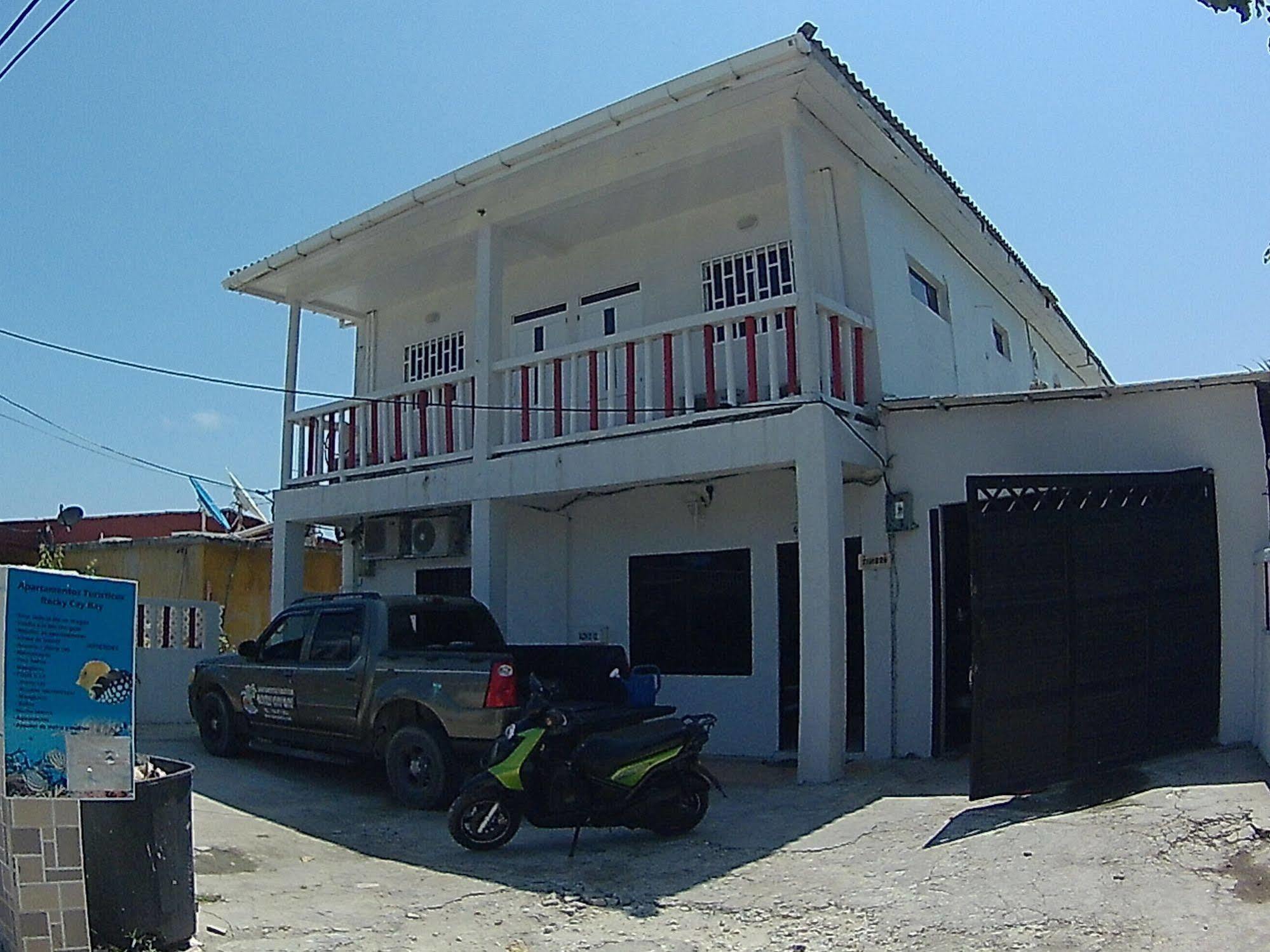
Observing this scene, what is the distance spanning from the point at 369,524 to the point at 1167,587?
31.3 ft

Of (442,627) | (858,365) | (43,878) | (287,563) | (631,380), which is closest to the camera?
(43,878)

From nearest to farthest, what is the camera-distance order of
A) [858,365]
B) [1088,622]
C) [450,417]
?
[1088,622], [858,365], [450,417]

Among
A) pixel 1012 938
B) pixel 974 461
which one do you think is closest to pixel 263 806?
pixel 1012 938

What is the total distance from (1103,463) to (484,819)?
5814 mm

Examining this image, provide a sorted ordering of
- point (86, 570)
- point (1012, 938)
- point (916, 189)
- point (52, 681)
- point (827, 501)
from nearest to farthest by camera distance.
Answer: point (52, 681) < point (1012, 938) < point (827, 501) < point (916, 189) < point (86, 570)

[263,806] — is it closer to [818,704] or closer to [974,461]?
[818,704]

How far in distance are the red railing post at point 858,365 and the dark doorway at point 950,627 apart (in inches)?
48.9

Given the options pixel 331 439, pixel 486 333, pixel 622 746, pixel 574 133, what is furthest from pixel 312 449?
pixel 622 746

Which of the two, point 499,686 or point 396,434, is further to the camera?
point 396,434

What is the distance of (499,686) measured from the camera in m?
8.33

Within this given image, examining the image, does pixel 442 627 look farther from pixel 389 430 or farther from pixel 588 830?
pixel 389 430

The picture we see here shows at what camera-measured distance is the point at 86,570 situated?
19.1 metres

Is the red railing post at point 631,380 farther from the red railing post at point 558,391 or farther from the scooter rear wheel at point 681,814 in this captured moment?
the scooter rear wheel at point 681,814

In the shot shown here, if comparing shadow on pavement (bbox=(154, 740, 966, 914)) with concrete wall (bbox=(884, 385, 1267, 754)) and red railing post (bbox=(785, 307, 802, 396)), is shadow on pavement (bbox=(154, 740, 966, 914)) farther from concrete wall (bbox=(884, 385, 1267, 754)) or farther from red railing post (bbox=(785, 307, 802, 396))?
red railing post (bbox=(785, 307, 802, 396))
